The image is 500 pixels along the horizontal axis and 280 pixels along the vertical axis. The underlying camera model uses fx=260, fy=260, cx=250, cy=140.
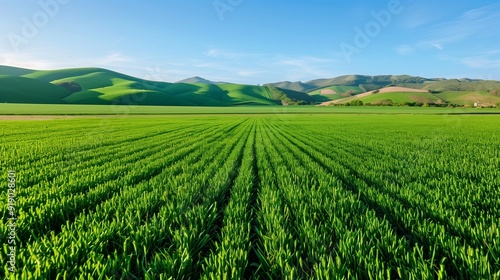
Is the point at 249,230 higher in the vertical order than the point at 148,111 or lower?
higher

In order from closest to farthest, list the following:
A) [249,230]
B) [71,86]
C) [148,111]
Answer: [249,230] → [148,111] → [71,86]

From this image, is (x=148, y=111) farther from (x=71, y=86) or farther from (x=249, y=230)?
(x=71, y=86)

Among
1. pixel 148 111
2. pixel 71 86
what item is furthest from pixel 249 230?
pixel 71 86

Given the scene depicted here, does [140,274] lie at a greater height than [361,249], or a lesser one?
lesser

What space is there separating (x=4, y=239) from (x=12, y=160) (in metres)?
8.85

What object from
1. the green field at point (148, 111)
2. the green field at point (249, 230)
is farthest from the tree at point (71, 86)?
the green field at point (249, 230)

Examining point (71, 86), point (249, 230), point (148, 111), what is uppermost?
point (71, 86)

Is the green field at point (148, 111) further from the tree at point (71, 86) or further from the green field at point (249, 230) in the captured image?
the green field at point (249, 230)

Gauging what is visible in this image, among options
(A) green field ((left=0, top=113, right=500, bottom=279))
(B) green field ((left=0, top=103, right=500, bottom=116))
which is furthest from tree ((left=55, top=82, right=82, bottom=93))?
(A) green field ((left=0, top=113, right=500, bottom=279))

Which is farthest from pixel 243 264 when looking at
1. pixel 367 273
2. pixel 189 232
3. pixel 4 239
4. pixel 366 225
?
pixel 4 239

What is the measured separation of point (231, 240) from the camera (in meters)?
3.74

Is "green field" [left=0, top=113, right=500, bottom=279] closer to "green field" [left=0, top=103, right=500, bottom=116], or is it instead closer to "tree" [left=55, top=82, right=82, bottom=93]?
"green field" [left=0, top=103, right=500, bottom=116]

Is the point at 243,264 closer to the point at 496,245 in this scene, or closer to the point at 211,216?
the point at 211,216

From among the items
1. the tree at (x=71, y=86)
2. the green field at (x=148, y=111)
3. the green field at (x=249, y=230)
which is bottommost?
the green field at (x=148, y=111)
